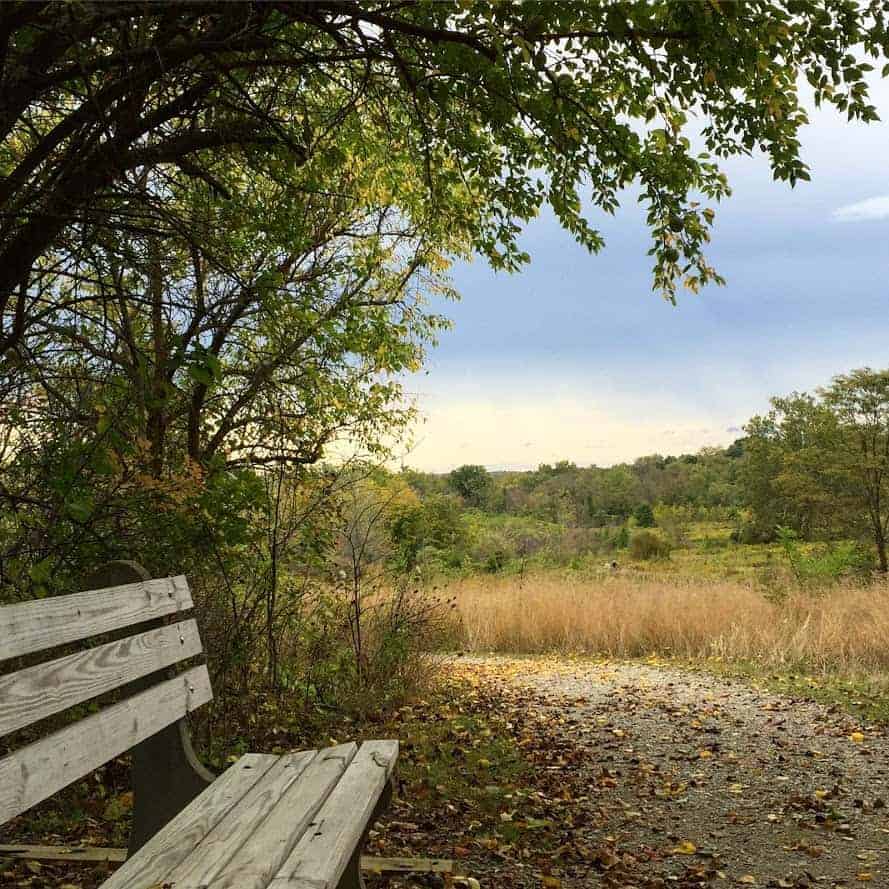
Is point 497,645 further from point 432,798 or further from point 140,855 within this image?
point 140,855

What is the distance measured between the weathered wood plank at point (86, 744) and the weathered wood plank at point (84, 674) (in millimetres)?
59

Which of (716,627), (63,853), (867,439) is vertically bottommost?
(716,627)

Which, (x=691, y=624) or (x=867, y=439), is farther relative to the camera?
(x=867, y=439)

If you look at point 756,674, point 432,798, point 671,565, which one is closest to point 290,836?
point 432,798

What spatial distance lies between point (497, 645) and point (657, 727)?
185 inches

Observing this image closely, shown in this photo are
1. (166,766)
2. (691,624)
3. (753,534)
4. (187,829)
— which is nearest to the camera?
(187,829)

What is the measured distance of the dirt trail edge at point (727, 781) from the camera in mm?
3818

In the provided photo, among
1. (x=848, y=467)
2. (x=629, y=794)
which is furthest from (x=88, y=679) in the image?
(x=848, y=467)

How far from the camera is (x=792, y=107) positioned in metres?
4.58

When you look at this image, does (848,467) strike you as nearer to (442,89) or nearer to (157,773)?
(442,89)

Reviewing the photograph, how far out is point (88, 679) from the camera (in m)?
2.09

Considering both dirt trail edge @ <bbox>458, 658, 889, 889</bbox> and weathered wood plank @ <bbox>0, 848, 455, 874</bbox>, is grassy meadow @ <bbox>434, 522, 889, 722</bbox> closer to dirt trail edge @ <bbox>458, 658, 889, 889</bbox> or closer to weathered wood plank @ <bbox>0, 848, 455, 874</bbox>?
dirt trail edge @ <bbox>458, 658, 889, 889</bbox>

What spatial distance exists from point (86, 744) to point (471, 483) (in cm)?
3907

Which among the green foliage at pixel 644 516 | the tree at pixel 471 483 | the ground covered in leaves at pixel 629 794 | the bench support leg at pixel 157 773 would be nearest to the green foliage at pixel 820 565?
the ground covered in leaves at pixel 629 794
